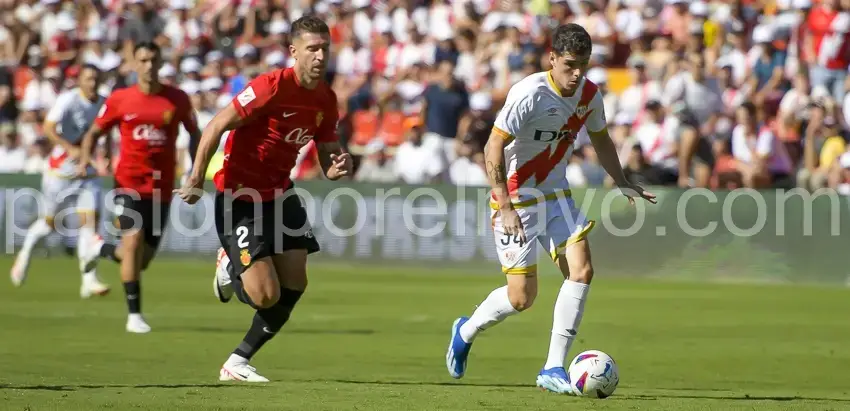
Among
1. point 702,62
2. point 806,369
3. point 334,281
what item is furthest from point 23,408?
point 702,62

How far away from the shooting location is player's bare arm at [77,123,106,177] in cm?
1442

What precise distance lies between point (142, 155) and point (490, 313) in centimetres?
523

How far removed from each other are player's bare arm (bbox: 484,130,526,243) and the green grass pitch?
3.65 ft

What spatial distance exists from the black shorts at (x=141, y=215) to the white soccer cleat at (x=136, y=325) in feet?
2.45

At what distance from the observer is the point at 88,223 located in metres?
18.0

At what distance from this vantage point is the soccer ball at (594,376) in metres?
9.53

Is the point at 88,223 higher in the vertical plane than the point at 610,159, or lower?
lower

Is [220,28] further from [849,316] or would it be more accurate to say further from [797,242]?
[849,316]

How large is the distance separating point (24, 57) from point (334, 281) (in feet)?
38.5

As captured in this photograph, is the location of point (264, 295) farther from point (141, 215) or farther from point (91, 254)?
point (91, 254)

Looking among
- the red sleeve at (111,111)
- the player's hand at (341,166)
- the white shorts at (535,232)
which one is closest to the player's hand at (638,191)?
the white shorts at (535,232)

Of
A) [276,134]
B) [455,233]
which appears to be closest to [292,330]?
[276,134]

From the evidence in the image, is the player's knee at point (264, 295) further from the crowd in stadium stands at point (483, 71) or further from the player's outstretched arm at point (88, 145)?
the crowd in stadium stands at point (483, 71)

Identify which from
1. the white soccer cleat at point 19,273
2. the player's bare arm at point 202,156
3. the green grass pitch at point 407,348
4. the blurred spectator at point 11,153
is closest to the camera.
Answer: the green grass pitch at point 407,348
